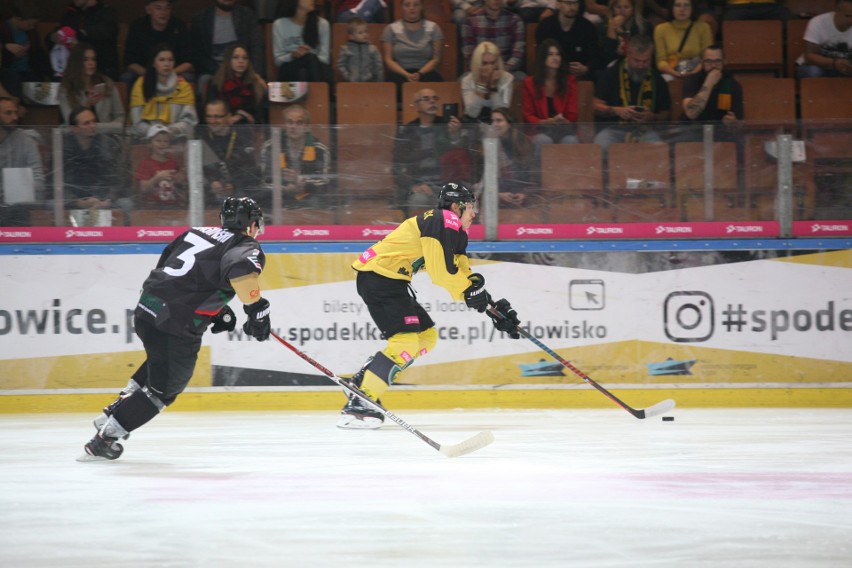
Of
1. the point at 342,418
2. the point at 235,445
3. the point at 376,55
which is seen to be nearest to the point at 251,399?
the point at 342,418

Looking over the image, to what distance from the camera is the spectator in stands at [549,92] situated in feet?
25.9

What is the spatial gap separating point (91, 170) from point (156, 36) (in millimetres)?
1862

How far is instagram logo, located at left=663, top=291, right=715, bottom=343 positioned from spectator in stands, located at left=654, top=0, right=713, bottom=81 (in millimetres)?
2128

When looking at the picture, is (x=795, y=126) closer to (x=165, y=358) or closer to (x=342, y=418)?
(x=342, y=418)

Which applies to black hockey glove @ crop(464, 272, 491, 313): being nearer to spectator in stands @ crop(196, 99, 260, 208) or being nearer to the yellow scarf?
spectator in stands @ crop(196, 99, 260, 208)

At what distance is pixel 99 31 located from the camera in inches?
339

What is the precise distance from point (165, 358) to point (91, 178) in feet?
8.85

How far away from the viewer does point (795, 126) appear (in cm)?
725

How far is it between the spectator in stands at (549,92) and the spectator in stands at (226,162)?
1966mm

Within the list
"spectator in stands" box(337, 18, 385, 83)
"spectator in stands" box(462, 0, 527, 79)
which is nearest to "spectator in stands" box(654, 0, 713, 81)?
"spectator in stands" box(462, 0, 527, 79)

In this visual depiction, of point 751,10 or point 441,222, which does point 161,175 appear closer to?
point 441,222

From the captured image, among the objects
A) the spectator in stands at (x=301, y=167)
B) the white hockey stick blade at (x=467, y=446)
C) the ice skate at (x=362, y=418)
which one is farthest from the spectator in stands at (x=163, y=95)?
the white hockey stick blade at (x=467, y=446)

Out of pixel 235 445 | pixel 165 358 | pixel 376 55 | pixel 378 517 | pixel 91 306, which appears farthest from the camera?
pixel 376 55

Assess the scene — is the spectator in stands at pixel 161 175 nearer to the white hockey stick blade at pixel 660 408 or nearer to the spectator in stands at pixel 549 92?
the spectator in stands at pixel 549 92
